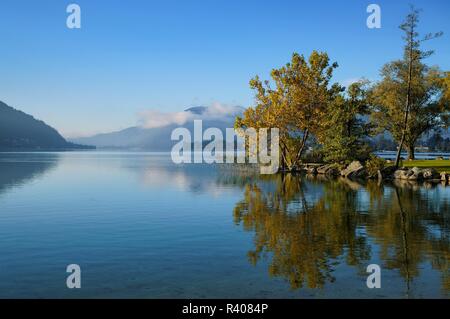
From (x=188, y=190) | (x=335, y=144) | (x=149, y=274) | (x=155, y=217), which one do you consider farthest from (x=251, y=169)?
(x=149, y=274)

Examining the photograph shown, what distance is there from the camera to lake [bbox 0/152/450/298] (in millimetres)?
13742

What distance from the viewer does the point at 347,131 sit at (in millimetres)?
73188

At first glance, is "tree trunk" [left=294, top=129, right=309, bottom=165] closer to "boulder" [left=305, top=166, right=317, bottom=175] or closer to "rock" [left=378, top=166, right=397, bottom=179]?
"boulder" [left=305, top=166, right=317, bottom=175]

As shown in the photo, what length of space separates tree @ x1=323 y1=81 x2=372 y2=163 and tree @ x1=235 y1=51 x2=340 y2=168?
1712 millimetres

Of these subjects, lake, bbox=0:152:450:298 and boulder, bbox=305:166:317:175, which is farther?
boulder, bbox=305:166:317:175

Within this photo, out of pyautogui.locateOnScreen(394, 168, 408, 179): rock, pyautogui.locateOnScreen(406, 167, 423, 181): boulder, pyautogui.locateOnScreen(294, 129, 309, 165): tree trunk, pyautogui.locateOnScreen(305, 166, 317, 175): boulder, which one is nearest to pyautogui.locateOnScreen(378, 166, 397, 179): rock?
pyautogui.locateOnScreen(394, 168, 408, 179): rock

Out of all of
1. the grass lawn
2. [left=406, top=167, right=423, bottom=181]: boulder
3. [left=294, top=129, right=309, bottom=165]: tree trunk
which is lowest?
[left=406, top=167, right=423, bottom=181]: boulder

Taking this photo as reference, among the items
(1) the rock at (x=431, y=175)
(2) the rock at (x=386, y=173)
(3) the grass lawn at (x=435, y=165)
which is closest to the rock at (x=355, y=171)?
(2) the rock at (x=386, y=173)

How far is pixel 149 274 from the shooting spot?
15.1 meters

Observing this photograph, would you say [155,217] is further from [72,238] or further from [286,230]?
[286,230]

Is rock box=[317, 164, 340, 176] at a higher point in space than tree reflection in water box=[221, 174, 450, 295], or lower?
higher

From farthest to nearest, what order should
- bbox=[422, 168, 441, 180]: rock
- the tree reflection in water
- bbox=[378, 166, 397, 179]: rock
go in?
bbox=[378, 166, 397, 179]: rock
bbox=[422, 168, 441, 180]: rock
the tree reflection in water

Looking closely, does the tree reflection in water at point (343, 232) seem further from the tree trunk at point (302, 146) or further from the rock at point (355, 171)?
the tree trunk at point (302, 146)
